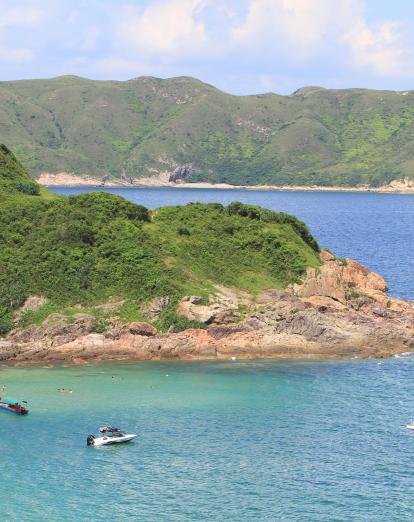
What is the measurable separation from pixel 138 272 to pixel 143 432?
96.0ft

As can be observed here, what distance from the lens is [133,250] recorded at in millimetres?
85500

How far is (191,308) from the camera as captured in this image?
79.7 m

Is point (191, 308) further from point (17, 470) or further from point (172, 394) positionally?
point (17, 470)

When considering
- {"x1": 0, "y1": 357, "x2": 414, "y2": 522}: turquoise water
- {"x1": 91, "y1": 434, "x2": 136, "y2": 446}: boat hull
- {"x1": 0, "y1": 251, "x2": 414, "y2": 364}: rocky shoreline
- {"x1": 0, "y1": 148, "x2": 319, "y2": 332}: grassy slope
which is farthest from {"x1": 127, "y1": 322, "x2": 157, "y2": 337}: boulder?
{"x1": 91, "y1": 434, "x2": 136, "y2": 446}: boat hull

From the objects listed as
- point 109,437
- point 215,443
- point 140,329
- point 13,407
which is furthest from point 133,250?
A: point 215,443

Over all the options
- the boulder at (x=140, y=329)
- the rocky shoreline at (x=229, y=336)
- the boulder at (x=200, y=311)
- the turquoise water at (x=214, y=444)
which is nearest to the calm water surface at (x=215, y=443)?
Result: the turquoise water at (x=214, y=444)

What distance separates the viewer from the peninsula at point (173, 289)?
76750 millimetres

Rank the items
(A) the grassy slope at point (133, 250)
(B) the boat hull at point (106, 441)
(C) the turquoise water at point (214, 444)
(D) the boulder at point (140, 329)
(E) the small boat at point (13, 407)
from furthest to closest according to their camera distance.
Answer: (A) the grassy slope at point (133, 250)
(D) the boulder at point (140, 329)
(E) the small boat at point (13, 407)
(B) the boat hull at point (106, 441)
(C) the turquoise water at point (214, 444)

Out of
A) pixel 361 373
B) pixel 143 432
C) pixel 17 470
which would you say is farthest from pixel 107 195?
pixel 17 470

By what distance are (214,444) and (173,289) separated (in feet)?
98.4

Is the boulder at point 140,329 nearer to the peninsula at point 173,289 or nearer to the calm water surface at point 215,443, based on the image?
the peninsula at point 173,289

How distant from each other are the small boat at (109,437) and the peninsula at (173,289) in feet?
66.8

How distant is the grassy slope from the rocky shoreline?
244 centimetres

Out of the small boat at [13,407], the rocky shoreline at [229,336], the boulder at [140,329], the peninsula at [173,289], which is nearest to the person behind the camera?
the small boat at [13,407]
